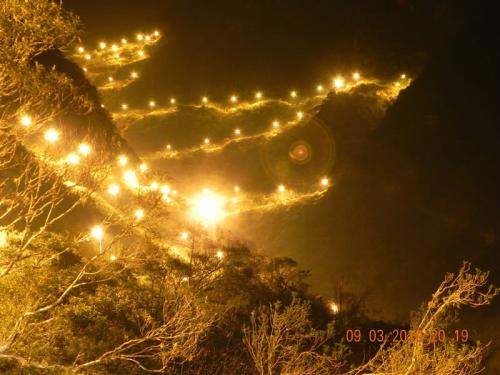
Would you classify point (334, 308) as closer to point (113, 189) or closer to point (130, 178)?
point (130, 178)

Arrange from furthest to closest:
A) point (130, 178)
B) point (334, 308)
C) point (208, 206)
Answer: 1. point (208, 206)
2. point (334, 308)
3. point (130, 178)

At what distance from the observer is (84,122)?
950 inches

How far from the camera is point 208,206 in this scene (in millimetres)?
31891

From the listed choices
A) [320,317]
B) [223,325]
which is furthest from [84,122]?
[320,317]

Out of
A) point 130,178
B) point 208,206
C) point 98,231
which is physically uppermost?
point 208,206

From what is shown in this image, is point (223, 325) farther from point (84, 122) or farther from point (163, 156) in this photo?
point (163, 156)

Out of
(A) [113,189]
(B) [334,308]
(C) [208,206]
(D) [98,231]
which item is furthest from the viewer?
(C) [208,206]

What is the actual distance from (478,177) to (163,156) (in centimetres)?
2710

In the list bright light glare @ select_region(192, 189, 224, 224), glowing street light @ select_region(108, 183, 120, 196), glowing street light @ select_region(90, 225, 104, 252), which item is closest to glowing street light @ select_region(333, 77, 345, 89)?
bright light glare @ select_region(192, 189, 224, 224)

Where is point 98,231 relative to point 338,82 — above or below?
below

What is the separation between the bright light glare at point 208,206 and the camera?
29.1m

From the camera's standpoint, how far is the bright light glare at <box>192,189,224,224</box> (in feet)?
95.4

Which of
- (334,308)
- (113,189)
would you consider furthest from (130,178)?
(334,308)

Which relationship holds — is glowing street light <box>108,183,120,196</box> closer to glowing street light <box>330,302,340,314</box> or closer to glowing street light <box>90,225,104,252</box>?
glowing street light <box>90,225,104,252</box>
